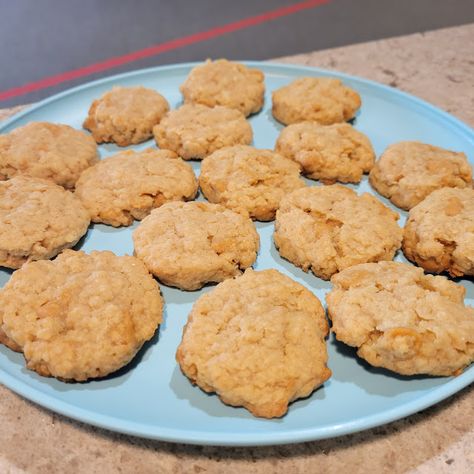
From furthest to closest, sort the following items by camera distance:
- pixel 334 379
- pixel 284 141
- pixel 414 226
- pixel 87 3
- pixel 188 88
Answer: pixel 87 3 < pixel 188 88 < pixel 284 141 < pixel 414 226 < pixel 334 379

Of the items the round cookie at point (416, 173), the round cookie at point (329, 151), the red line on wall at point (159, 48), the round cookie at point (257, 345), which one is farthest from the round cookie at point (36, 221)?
Answer: the red line on wall at point (159, 48)

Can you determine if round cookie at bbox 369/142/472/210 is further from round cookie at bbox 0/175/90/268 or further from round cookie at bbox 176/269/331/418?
round cookie at bbox 0/175/90/268

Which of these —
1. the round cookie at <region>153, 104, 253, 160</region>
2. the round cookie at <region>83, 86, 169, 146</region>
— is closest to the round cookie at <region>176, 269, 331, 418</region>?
the round cookie at <region>153, 104, 253, 160</region>

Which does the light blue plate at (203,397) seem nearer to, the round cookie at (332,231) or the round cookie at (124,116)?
the round cookie at (332,231)

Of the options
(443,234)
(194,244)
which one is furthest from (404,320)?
(194,244)

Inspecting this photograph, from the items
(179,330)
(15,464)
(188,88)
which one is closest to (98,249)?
(179,330)

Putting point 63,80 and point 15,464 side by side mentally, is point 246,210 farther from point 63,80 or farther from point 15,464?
point 63,80
